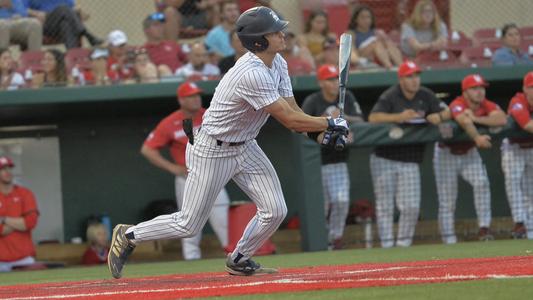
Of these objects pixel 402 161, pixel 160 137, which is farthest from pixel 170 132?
pixel 402 161

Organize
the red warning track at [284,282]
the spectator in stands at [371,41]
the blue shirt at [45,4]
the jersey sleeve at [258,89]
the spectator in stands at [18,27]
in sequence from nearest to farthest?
the red warning track at [284,282], the jersey sleeve at [258,89], the spectator in stands at [18,27], the blue shirt at [45,4], the spectator in stands at [371,41]

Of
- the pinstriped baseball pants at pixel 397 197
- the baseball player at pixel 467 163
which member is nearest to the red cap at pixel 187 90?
the pinstriped baseball pants at pixel 397 197

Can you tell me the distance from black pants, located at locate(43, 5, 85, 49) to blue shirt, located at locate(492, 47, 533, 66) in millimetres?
4847

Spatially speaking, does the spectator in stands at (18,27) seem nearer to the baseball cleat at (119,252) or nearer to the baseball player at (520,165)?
the baseball player at (520,165)

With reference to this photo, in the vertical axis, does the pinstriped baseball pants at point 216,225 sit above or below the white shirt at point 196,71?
below

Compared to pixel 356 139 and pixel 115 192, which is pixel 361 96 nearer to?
pixel 356 139

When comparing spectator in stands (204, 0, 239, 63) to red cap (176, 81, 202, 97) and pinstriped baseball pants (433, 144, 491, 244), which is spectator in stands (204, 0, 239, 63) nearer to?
red cap (176, 81, 202, 97)

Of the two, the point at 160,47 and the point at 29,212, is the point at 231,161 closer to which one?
the point at 29,212

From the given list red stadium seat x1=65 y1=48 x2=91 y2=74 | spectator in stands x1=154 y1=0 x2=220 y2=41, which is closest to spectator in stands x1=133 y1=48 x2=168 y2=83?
red stadium seat x1=65 y1=48 x2=91 y2=74

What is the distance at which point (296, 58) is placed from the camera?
12016 mm

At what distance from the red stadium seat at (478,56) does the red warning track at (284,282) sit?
6061mm

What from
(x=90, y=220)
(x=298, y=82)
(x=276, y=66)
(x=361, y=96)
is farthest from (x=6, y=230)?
(x=276, y=66)

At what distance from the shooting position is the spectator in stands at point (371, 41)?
12289 millimetres

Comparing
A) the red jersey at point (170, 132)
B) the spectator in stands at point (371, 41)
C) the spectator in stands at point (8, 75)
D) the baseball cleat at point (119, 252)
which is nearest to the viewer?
the baseball cleat at point (119, 252)
